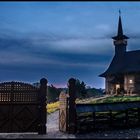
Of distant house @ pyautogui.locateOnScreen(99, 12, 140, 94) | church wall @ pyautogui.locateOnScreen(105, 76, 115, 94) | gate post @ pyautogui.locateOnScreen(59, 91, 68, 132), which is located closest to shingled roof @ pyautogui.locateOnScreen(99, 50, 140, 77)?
distant house @ pyautogui.locateOnScreen(99, 12, 140, 94)

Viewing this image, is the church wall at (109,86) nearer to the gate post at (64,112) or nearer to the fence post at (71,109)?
the gate post at (64,112)

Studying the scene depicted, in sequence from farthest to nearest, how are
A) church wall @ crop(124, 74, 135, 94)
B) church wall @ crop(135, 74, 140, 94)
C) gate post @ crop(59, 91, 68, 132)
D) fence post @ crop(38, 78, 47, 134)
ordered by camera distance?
church wall @ crop(124, 74, 135, 94) < church wall @ crop(135, 74, 140, 94) < gate post @ crop(59, 91, 68, 132) < fence post @ crop(38, 78, 47, 134)

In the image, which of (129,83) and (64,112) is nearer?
(64,112)

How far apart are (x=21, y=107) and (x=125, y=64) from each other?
49385 mm

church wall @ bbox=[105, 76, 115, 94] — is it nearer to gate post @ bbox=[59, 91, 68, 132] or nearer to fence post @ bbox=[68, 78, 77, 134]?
gate post @ bbox=[59, 91, 68, 132]

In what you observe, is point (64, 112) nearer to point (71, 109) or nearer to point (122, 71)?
point (71, 109)

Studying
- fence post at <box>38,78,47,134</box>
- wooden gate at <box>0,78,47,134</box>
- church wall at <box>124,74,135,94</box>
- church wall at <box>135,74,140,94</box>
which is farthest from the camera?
church wall at <box>124,74,135,94</box>

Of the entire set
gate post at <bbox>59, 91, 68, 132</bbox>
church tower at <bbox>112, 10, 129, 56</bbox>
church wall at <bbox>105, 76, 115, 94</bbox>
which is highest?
church tower at <bbox>112, 10, 129, 56</bbox>

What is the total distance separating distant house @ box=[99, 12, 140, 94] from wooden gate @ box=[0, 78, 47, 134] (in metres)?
42.5

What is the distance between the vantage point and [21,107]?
898 inches

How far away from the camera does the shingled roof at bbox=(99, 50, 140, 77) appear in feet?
219

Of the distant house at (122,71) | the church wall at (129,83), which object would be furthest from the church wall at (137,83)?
the church wall at (129,83)

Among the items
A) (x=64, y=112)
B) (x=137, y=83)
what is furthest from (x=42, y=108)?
(x=137, y=83)

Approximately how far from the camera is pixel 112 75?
7012 cm
